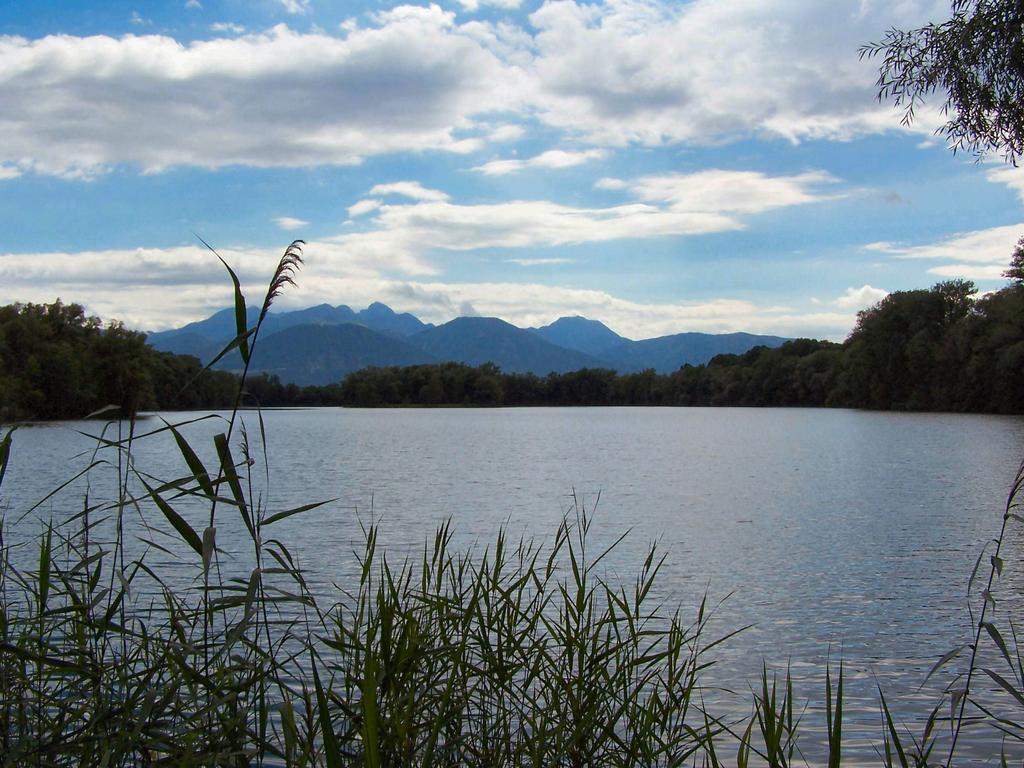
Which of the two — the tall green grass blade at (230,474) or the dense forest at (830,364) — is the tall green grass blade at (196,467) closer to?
the tall green grass blade at (230,474)

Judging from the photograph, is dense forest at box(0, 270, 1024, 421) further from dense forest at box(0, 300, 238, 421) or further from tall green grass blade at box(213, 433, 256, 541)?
tall green grass blade at box(213, 433, 256, 541)

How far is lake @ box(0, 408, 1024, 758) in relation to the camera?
934cm

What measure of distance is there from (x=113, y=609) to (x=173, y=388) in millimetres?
105618

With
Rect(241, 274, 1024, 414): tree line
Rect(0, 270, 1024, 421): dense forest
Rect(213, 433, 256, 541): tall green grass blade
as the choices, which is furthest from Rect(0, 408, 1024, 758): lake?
A: Rect(241, 274, 1024, 414): tree line

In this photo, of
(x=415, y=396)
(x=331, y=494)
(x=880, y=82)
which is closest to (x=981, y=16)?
(x=880, y=82)

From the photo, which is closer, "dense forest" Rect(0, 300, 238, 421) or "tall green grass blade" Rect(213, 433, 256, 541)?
"tall green grass blade" Rect(213, 433, 256, 541)

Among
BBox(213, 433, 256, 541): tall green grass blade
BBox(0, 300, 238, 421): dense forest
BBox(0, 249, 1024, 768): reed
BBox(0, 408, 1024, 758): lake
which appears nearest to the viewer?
BBox(213, 433, 256, 541): tall green grass blade

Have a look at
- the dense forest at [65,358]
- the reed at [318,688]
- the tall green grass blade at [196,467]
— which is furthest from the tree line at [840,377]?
the tall green grass blade at [196,467]

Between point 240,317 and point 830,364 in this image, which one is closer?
point 240,317

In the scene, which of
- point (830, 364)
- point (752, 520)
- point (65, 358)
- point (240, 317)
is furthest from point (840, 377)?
point (240, 317)

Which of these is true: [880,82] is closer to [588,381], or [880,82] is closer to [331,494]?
[331,494]

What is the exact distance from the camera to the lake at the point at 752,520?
30.7 ft

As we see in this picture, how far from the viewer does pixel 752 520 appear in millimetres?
18531

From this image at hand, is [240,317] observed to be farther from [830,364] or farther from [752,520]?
[830,364]
